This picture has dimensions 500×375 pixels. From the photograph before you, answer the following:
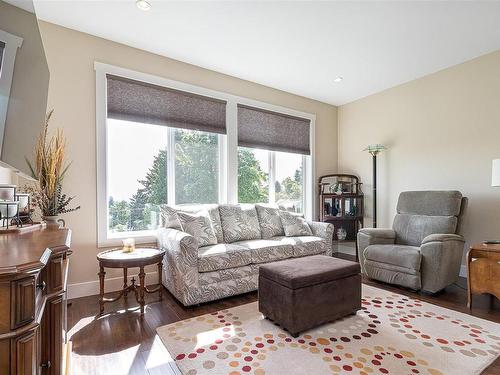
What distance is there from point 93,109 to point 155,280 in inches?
79.0

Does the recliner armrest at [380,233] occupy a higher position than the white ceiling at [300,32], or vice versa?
the white ceiling at [300,32]

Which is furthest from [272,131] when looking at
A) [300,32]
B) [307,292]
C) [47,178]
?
[47,178]

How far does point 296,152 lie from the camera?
4.65m

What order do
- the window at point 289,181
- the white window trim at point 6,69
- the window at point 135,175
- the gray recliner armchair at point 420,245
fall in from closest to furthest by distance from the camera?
the white window trim at point 6,69 → the gray recliner armchair at point 420,245 → the window at point 135,175 → the window at point 289,181

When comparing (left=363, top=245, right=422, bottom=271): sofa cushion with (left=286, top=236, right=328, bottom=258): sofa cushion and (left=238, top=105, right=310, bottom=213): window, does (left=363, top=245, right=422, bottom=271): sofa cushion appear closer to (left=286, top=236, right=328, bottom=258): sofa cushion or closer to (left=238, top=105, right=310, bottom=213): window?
Result: (left=286, top=236, right=328, bottom=258): sofa cushion

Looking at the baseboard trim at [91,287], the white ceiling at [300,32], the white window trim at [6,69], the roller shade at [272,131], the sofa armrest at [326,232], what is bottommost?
the baseboard trim at [91,287]

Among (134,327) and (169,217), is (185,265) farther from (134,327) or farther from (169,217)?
(169,217)

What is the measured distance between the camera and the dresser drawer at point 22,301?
73cm

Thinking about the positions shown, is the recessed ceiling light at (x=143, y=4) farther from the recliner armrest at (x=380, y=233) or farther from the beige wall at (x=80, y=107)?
the recliner armrest at (x=380, y=233)

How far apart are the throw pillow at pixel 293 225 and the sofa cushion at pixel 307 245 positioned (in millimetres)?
122

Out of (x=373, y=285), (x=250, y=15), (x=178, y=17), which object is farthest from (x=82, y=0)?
(x=373, y=285)

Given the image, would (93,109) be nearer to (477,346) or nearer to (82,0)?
(82,0)

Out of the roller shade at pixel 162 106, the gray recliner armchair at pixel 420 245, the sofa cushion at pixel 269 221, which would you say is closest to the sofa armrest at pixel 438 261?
the gray recliner armchair at pixel 420 245

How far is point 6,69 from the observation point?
1329 millimetres
